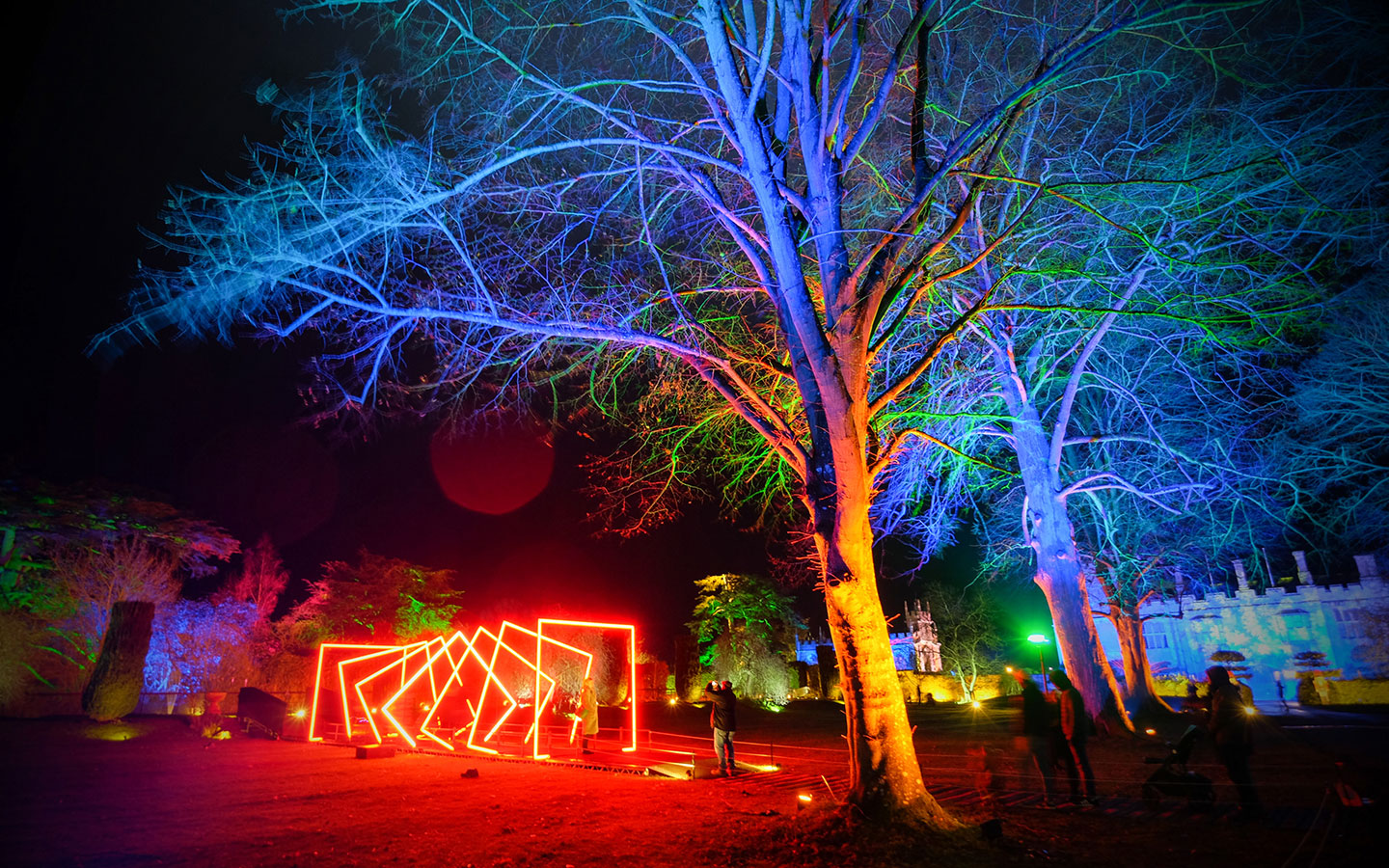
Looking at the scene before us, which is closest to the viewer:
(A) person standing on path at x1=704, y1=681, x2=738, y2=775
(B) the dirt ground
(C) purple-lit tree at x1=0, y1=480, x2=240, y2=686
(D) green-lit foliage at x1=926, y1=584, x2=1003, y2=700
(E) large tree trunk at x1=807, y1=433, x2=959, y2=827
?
(B) the dirt ground

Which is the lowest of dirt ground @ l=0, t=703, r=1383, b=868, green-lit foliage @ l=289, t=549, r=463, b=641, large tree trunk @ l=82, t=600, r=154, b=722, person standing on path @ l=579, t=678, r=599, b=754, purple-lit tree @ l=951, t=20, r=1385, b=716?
dirt ground @ l=0, t=703, r=1383, b=868

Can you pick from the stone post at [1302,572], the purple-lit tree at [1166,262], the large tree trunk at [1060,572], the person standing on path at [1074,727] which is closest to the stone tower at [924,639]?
the stone post at [1302,572]

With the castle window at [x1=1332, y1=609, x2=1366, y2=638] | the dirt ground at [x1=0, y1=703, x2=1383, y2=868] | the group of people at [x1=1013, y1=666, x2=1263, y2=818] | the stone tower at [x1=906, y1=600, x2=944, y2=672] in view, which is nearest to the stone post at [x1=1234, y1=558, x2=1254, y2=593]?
the castle window at [x1=1332, y1=609, x2=1366, y2=638]

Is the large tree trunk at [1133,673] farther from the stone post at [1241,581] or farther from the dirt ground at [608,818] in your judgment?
the stone post at [1241,581]

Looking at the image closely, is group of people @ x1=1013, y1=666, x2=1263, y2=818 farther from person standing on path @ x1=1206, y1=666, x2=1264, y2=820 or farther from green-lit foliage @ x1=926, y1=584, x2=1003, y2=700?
green-lit foliage @ x1=926, y1=584, x2=1003, y2=700

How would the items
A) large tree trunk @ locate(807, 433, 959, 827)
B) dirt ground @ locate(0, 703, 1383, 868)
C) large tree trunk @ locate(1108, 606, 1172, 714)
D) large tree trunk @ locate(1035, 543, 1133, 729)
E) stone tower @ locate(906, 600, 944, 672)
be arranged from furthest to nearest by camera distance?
1. stone tower @ locate(906, 600, 944, 672)
2. large tree trunk @ locate(1108, 606, 1172, 714)
3. large tree trunk @ locate(1035, 543, 1133, 729)
4. large tree trunk @ locate(807, 433, 959, 827)
5. dirt ground @ locate(0, 703, 1383, 868)

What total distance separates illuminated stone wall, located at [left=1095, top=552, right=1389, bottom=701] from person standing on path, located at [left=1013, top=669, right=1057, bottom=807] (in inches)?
1239

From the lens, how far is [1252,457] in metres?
12.5

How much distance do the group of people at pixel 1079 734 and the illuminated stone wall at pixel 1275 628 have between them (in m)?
31.5

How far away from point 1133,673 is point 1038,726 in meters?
15.5

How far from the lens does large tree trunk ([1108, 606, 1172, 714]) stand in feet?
60.8

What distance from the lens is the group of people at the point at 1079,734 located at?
719 cm

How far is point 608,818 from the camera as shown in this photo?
7578mm

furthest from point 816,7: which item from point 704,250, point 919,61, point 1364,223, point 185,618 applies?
point 185,618
